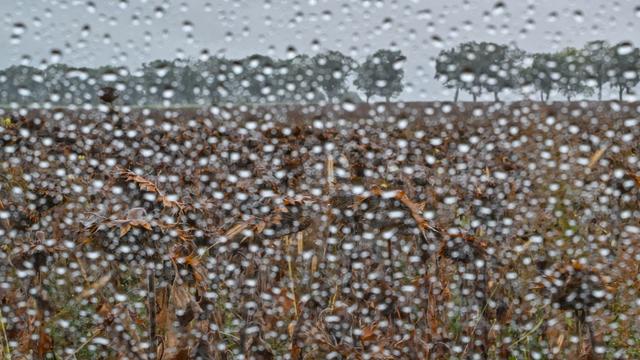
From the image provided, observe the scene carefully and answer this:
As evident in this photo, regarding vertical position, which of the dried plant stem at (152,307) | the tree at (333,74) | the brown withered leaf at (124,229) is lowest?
the dried plant stem at (152,307)

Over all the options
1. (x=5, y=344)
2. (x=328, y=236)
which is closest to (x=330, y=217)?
(x=328, y=236)

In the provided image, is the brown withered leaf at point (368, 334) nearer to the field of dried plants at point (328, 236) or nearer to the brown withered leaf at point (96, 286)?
the field of dried plants at point (328, 236)

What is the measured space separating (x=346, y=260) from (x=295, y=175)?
1.11 feet

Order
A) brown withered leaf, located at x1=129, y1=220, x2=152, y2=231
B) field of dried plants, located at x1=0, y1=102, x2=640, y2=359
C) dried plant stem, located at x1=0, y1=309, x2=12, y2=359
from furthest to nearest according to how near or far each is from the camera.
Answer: dried plant stem, located at x1=0, y1=309, x2=12, y2=359 → field of dried plants, located at x1=0, y1=102, x2=640, y2=359 → brown withered leaf, located at x1=129, y1=220, x2=152, y2=231

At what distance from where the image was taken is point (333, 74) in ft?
3.40

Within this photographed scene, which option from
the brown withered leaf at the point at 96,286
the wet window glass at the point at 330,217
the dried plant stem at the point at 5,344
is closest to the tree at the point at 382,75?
the wet window glass at the point at 330,217

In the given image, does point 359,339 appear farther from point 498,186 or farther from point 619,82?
point 619,82

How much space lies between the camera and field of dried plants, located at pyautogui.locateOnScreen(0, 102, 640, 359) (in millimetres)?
984

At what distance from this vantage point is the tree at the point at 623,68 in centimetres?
103

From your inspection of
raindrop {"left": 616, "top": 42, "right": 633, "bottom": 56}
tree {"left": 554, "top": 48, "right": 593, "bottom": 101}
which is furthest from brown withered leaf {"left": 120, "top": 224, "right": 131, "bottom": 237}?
raindrop {"left": 616, "top": 42, "right": 633, "bottom": 56}

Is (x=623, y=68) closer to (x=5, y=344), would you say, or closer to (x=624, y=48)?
(x=624, y=48)

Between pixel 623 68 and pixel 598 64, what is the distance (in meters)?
0.05

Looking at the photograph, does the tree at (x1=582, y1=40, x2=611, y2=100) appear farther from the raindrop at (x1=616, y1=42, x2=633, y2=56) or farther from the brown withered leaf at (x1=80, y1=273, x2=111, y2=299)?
the brown withered leaf at (x1=80, y1=273, x2=111, y2=299)

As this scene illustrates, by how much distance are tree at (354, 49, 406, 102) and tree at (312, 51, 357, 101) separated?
25 millimetres
